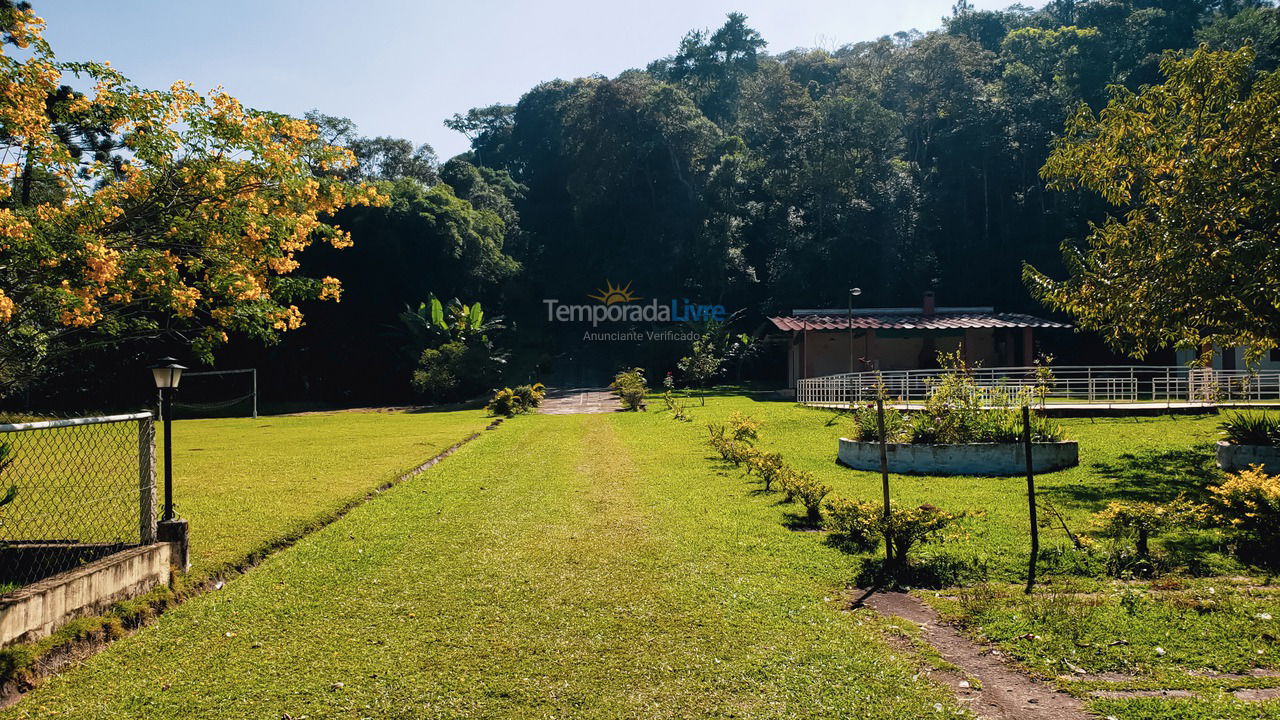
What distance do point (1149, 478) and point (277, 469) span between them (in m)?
13.3

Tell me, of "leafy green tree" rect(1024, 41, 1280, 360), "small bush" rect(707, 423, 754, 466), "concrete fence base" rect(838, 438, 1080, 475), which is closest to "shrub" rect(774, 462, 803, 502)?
"small bush" rect(707, 423, 754, 466)

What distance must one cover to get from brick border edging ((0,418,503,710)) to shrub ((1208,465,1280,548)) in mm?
8561

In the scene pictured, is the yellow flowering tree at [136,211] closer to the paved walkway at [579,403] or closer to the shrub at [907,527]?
the shrub at [907,527]

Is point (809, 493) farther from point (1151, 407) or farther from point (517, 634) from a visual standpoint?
point (1151, 407)

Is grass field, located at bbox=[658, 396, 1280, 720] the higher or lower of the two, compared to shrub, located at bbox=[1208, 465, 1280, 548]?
lower

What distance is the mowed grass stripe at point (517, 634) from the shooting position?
159 inches

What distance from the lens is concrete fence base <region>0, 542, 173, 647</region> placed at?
4.54 meters

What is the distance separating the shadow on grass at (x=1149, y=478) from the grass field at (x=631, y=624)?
0.74 metres

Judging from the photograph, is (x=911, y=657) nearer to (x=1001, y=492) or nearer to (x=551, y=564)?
(x=551, y=564)

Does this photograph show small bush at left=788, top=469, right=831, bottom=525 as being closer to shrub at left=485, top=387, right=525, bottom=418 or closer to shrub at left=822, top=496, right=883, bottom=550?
shrub at left=822, top=496, right=883, bottom=550

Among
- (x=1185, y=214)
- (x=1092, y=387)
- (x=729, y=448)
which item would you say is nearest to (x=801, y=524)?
(x=729, y=448)

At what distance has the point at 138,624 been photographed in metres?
5.35

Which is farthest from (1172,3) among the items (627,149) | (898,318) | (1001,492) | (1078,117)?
(1001,492)

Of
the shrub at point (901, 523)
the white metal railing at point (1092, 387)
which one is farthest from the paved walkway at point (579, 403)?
A: the shrub at point (901, 523)
